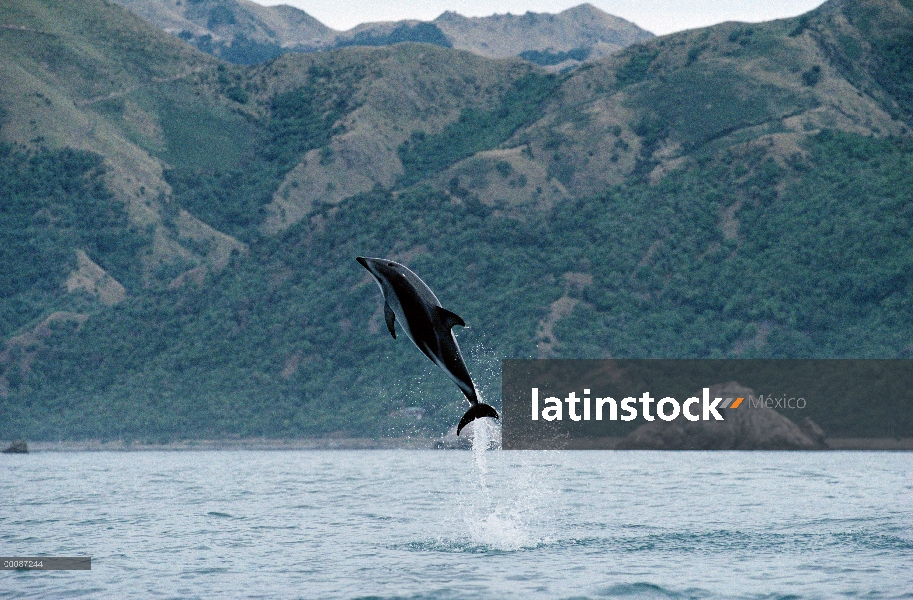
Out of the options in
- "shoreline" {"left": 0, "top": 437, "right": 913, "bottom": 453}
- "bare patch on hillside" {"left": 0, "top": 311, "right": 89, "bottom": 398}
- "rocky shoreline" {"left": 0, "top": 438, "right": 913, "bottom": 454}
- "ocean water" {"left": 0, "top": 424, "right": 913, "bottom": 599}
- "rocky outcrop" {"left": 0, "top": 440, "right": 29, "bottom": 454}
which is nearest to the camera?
"ocean water" {"left": 0, "top": 424, "right": 913, "bottom": 599}

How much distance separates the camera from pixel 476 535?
131 feet

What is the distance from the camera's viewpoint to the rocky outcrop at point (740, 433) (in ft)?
379

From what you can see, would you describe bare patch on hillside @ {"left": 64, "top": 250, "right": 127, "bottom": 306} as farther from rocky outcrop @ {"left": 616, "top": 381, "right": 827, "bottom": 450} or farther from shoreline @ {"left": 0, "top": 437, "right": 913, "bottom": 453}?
rocky outcrop @ {"left": 616, "top": 381, "right": 827, "bottom": 450}

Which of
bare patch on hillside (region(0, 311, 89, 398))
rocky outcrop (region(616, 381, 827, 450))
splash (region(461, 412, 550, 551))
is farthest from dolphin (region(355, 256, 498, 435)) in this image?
bare patch on hillside (region(0, 311, 89, 398))

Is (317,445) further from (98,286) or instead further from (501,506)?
(501,506)

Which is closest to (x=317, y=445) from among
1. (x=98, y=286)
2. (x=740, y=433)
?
(x=740, y=433)

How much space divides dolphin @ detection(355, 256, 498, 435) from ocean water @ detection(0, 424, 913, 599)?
798 cm

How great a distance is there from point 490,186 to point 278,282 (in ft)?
111

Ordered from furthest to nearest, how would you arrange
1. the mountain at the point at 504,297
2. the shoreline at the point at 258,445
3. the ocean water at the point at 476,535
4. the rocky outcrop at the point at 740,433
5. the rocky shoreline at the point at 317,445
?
the mountain at the point at 504,297 < the shoreline at the point at 258,445 < the rocky shoreline at the point at 317,445 < the rocky outcrop at the point at 740,433 < the ocean water at the point at 476,535

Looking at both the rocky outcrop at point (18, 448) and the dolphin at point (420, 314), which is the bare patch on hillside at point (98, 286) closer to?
the rocky outcrop at point (18, 448)

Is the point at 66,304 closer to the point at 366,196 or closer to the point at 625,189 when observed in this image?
the point at 366,196

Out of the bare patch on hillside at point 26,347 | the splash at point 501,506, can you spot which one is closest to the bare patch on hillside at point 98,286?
the bare patch on hillside at point 26,347

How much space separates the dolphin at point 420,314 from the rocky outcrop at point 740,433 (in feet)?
312

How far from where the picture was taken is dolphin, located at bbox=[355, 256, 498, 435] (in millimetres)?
21969
